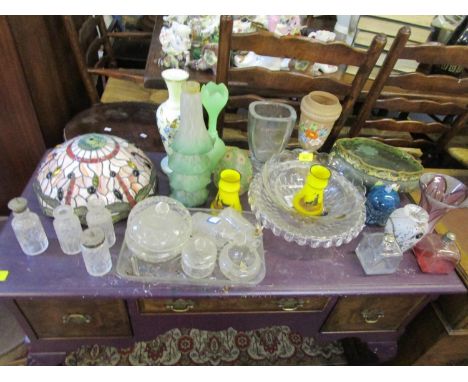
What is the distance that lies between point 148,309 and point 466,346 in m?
1.05

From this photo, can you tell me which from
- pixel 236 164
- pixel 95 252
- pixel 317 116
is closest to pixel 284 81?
pixel 317 116

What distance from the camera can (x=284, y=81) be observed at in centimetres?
119

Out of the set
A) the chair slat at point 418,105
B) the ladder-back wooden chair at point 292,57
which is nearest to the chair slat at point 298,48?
the ladder-back wooden chair at point 292,57

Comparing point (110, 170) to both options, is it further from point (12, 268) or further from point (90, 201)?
point (12, 268)

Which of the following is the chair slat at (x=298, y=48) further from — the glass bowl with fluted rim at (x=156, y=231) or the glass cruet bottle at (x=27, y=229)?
the glass cruet bottle at (x=27, y=229)

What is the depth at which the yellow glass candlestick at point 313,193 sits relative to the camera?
89 cm

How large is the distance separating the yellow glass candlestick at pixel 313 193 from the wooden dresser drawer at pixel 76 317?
568mm

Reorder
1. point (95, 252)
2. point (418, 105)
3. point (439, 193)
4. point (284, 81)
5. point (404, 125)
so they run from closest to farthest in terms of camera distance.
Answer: point (95, 252)
point (439, 193)
point (284, 81)
point (418, 105)
point (404, 125)

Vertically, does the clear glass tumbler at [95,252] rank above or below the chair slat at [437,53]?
below

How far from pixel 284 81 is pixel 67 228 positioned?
831mm

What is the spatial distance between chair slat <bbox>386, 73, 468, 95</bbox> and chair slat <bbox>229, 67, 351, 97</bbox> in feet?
0.62

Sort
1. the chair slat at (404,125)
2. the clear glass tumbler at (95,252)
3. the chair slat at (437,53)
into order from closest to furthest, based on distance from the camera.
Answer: the clear glass tumbler at (95,252)
the chair slat at (437,53)
the chair slat at (404,125)

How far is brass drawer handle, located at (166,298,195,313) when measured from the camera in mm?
975

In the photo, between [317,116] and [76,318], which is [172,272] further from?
[317,116]
